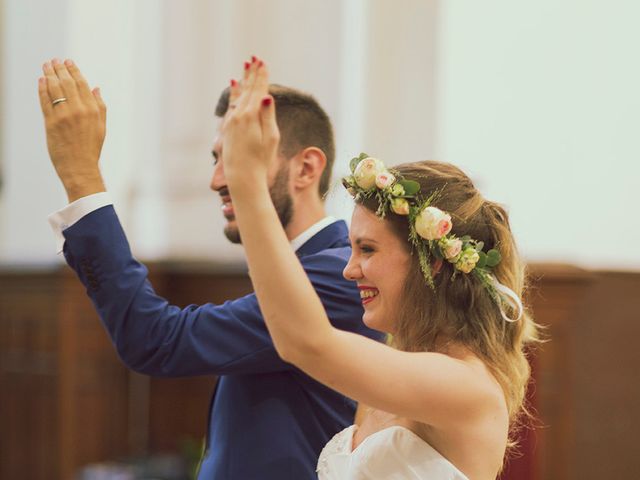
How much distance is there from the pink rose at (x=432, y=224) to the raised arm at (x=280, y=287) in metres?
0.34

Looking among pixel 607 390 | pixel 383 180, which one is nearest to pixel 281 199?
pixel 383 180

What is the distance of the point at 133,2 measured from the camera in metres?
6.29

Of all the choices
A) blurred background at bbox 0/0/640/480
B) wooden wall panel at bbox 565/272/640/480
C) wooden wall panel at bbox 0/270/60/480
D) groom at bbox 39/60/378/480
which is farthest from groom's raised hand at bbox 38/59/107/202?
wooden wall panel at bbox 0/270/60/480

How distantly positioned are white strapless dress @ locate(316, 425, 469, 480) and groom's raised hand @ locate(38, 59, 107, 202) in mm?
733

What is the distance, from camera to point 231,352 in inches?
84.3

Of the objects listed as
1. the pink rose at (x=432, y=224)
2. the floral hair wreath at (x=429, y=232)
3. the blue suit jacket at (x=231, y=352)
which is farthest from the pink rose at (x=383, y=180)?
the blue suit jacket at (x=231, y=352)

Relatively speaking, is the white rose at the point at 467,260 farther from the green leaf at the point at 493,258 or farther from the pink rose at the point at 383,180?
the pink rose at the point at 383,180

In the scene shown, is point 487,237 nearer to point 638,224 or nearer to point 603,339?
point 603,339

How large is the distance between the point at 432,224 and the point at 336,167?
3421 millimetres

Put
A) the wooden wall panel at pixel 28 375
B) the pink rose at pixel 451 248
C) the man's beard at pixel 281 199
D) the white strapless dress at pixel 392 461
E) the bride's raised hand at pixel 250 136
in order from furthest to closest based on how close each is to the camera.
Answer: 1. the wooden wall panel at pixel 28 375
2. the man's beard at pixel 281 199
3. the pink rose at pixel 451 248
4. the white strapless dress at pixel 392 461
5. the bride's raised hand at pixel 250 136

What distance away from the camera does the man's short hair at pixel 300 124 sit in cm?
249

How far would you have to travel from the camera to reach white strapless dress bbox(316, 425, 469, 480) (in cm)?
181

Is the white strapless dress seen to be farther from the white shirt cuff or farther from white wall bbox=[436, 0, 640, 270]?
white wall bbox=[436, 0, 640, 270]

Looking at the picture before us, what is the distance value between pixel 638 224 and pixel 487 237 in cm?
257
